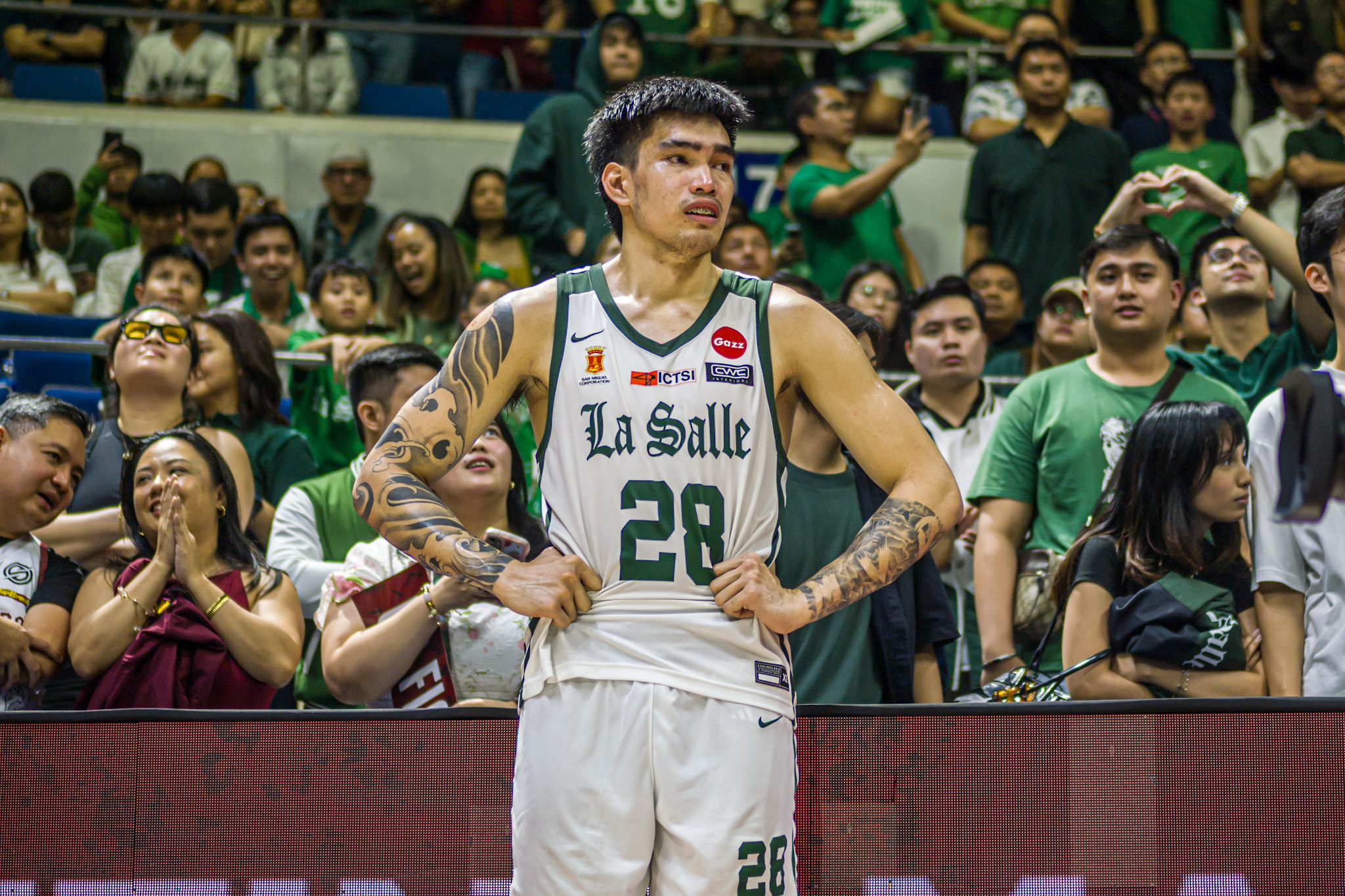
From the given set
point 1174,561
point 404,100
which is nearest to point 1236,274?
point 1174,561

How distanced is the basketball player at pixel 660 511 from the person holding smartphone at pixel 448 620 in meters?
0.77

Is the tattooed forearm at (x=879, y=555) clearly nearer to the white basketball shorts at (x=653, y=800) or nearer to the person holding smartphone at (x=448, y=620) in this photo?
the white basketball shorts at (x=653, y=800)

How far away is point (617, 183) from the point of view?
2.75 metres

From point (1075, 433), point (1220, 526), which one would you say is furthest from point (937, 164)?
point (1220, 526)

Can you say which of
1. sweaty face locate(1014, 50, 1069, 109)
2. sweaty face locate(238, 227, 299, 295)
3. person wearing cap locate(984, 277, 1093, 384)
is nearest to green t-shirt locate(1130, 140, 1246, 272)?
sweaty face locate(1014, 50, 1069, 109)

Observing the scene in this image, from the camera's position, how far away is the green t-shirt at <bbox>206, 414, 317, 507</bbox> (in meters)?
5.19

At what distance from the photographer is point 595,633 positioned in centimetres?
250

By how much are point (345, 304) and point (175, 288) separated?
0.77 meters

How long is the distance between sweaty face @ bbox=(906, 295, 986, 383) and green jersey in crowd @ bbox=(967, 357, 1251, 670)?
1.88 feet

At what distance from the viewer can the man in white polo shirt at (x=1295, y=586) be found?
3.50 m

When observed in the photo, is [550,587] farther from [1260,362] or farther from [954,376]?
[1260,362]

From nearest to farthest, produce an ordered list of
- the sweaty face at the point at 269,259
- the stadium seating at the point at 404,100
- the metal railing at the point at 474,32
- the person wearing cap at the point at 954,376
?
the person wearing cap at the point at 954,376 → the sweaty face at the point at 269,259 → the metal railing at the point at 474,32 → the stadium seating at the point at 404,100

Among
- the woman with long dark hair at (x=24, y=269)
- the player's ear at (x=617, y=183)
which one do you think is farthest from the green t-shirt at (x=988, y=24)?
the player's ear at (x=617, y=183)

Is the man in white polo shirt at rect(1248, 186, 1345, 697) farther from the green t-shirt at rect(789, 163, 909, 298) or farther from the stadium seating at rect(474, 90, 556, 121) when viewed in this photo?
the stadium seating at rect(474, 90, 556, 121)
